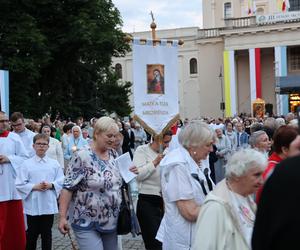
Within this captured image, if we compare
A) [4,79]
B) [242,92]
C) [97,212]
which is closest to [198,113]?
[242,92]

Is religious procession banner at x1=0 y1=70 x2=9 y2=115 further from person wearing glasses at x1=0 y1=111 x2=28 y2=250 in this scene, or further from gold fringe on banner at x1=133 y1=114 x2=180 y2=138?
gold fringe on banner at x1=133 y1=114 x2=180 y2=138

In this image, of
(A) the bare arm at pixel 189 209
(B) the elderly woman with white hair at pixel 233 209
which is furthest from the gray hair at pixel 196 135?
(B) the elderly woman with white hair at pixel 233 209

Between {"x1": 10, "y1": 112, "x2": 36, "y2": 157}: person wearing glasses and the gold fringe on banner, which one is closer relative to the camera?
the gold fringe on banner

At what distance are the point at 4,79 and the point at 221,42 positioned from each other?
4353 centimetres

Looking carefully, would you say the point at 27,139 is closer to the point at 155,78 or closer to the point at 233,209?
the point at 155,78

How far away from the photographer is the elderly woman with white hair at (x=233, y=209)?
3258mm

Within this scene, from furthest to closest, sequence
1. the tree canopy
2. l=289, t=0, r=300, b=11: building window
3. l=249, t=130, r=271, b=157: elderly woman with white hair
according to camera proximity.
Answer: l=289, t=0, r=300, b=11: building window → the tree canopy → l=249, t=130, r=271, b=157: elderly woman with white hair

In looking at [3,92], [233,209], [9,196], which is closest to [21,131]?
[3,92]

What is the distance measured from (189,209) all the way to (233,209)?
788mm

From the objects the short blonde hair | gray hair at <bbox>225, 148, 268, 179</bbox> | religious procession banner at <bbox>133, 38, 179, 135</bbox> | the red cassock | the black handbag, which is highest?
religious procession banner at <bbox>133, 38, 179, 135</bbox>

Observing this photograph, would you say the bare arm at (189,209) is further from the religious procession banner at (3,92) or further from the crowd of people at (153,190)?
the religious procession banner at (3,92)

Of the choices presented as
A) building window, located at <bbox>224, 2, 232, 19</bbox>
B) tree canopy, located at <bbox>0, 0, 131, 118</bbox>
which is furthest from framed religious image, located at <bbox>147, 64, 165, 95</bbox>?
building window, located at <bbox>224, 2, 232, 19</bbox>

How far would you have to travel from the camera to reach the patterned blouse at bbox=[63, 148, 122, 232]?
4.84m

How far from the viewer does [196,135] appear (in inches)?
171
